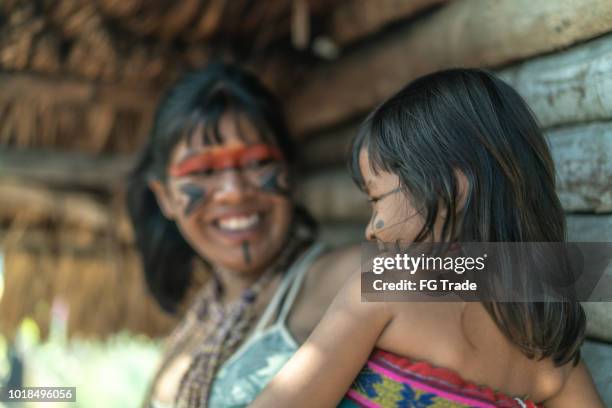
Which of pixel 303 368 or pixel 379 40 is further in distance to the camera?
pixel 379 40

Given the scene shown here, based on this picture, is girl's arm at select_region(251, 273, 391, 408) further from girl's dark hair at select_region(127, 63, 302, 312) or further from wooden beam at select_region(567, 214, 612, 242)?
girl's dark hair at select_region(127, 63, 302, 312)

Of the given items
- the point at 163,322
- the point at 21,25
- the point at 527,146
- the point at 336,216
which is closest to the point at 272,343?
the point at 527,146

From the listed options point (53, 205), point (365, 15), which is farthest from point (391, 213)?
point (53, 205)

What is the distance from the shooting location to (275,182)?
257 cm

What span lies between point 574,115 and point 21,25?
7.69 feet

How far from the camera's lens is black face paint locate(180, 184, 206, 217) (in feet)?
8.36

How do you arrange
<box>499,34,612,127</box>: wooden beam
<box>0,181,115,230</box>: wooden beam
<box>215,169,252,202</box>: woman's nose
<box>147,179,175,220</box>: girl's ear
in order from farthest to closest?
<box>0,181,115,230</box>: wooden beam < <box>147,179,175,220</box>: girl's ear < <box>215,169,252,202</box>: woman's nose < <box>499,34,612,127</box>: wooden beam

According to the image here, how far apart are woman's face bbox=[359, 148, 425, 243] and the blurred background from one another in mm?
572

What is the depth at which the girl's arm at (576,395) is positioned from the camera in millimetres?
1593

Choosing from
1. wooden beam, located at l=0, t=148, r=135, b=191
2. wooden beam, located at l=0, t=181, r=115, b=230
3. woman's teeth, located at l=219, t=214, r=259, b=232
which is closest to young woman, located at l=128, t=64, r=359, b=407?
woman's teeth, located at l=219, t=214, r=259, b=232

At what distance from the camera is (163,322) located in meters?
4.39

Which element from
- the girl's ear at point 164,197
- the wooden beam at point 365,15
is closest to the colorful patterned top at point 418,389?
the girl's ear at point 164,197

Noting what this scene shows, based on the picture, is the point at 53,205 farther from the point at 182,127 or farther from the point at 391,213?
the point at 391,213

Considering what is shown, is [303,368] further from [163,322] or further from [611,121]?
[163,322]
